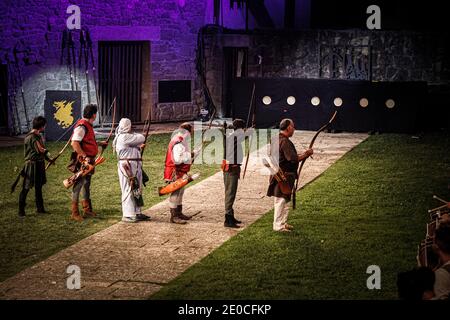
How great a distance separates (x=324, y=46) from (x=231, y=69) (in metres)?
3.59

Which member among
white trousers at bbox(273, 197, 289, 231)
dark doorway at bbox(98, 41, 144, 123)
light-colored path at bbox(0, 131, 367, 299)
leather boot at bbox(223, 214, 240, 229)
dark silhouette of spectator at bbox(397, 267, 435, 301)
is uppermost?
dark doorway at bbox(98, 41, 144, 123)

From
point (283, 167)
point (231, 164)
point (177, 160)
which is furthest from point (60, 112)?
point (283, 167)

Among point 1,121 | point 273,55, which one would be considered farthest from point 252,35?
point 1,121

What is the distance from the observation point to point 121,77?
25016 mm

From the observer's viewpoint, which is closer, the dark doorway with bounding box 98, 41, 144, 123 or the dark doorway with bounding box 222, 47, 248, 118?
the dark doorway with bounding box 98, 41, 144, 123

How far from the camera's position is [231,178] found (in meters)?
→ 12.4

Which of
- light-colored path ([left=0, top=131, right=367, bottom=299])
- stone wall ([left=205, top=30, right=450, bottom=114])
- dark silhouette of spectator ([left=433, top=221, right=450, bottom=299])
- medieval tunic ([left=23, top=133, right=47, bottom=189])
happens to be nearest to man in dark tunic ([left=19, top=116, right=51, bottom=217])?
medieval tunic ([left=23, top=133, right=47, bottom=189])

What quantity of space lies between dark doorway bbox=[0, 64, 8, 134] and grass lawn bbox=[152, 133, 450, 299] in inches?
390

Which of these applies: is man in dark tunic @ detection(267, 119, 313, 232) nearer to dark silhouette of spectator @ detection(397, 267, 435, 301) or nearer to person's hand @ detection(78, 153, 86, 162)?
person's hand @ detection(78, 153, 86, 162)

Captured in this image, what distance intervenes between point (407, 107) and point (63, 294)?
1523 centimetres

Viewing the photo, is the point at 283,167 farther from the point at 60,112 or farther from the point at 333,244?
the point at 60,112

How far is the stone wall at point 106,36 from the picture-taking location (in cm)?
2200

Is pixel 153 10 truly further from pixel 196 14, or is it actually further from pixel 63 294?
pixel 63 294

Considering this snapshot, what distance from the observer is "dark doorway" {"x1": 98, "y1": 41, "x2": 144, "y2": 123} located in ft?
80.3
